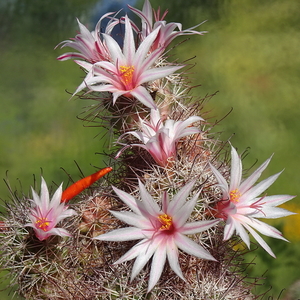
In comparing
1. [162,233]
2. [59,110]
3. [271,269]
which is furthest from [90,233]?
[59,110]

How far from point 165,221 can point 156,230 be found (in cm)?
2

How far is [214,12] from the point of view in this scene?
2154mm

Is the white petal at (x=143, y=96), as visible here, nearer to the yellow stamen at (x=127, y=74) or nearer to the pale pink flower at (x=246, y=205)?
the yellow stamen at (x=127, y=74)

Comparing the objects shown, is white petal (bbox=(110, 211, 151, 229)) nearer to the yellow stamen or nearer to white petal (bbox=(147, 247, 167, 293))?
white petal (bbox=(147, 247, 167, 293))

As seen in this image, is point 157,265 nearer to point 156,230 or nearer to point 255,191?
point 156,230

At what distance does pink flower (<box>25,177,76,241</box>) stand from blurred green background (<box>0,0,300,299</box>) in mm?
1164

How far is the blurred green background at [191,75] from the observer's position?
2.01 meters

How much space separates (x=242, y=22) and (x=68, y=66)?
0.98 metres

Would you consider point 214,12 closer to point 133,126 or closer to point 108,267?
point 133,126

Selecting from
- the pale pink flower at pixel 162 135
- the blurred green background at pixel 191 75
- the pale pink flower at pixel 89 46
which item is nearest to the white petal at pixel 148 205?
the pale pink flower at pixel 162 135

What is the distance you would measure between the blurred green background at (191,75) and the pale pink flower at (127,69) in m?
1.22

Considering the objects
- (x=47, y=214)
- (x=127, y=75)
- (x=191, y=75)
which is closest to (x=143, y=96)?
(x=127, y=75)

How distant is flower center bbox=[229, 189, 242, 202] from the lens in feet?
2.31

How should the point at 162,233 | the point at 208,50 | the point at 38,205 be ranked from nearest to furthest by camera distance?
the point at 162,233 < the point at 38,205 < the point at 208,50
